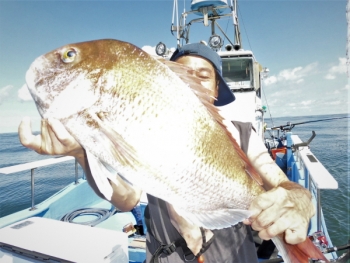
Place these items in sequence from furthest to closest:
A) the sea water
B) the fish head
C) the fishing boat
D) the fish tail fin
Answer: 1. the sea water
2. the fishing boat
3. the fish tail fin
4. the fish head

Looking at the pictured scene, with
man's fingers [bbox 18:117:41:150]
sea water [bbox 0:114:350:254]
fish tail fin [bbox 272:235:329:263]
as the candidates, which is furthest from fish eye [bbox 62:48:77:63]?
sea water [bbox 0:114:350:254]

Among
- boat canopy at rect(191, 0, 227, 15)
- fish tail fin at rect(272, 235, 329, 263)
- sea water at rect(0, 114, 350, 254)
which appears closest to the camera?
fish tail fin at rect(272, 235, 329, 263)

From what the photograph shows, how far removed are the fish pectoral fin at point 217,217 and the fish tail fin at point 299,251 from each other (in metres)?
0.24

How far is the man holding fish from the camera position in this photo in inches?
35.5

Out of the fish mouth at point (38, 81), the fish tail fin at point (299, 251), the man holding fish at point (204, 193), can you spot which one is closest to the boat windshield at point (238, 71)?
the man holding fish at point (204, 193)

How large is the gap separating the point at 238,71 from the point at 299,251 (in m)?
4.93

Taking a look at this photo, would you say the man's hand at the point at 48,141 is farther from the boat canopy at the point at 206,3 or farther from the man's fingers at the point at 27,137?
the boat canopy at the point at 206,3

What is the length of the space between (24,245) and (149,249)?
82cm

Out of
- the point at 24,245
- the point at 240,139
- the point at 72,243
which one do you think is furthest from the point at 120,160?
the point at 24,245

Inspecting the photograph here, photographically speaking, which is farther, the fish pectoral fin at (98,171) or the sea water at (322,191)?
the sea water at (322,191)

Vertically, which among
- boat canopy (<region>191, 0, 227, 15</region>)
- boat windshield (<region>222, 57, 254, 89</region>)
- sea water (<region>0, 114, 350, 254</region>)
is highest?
boat canopy (<region>191, 0, 227, 15</region>)

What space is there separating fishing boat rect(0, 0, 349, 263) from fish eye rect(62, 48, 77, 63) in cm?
65

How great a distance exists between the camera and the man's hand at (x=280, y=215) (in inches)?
35.2

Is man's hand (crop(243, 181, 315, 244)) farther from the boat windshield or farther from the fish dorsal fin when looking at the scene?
the boat windshield
